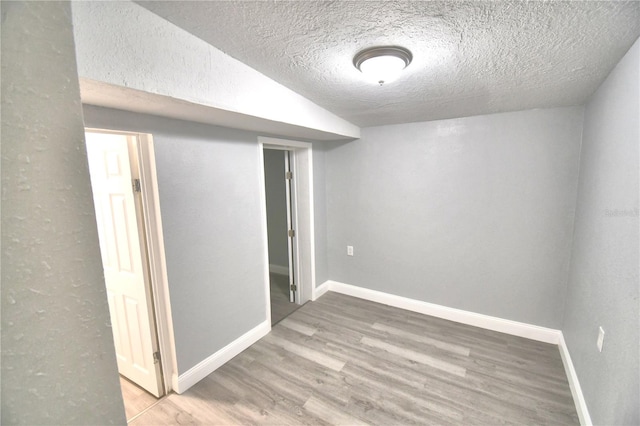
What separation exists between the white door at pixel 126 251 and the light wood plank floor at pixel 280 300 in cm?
130

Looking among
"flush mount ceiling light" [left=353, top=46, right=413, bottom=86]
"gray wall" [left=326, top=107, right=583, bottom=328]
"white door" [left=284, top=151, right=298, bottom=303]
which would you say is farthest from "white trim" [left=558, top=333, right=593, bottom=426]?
"white door" [left=284, top=151, right=298, bottom=303]

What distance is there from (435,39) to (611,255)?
152 centimetres

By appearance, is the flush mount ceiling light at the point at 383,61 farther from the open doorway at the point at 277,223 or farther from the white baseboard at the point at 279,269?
the white baseboard at the point at 279,269

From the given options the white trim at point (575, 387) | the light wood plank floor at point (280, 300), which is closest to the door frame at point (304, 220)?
the light wood plank floor at point (280, 300)

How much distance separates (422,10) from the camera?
121 centimetres

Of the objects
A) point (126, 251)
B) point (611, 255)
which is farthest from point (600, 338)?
point (126, 251)

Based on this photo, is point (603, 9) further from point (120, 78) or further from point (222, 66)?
point (120, 78)

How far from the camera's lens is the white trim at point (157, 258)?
6.15 ft

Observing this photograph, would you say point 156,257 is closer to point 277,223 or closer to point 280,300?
point 280,300

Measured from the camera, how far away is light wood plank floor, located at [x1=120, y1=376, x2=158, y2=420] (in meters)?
1.98

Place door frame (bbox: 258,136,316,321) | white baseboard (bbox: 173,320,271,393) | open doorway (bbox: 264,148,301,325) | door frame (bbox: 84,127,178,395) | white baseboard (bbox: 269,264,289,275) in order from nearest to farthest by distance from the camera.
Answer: door frame (bbox: 84,127,178,395)
white baseboard (bbox: 173,320,271,393)
door frame (bbox: 258,136,316,321)
open doorway (bbox: 264,148,301,325)
white baseboard (bbox: 269,264,289,275)

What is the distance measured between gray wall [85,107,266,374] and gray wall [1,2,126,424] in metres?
1.51

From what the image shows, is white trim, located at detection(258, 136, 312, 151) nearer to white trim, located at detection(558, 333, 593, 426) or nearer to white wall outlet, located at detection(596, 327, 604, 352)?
white wall outlet, located at detection(596, 327, 604, 352)

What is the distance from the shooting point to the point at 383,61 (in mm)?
1546
